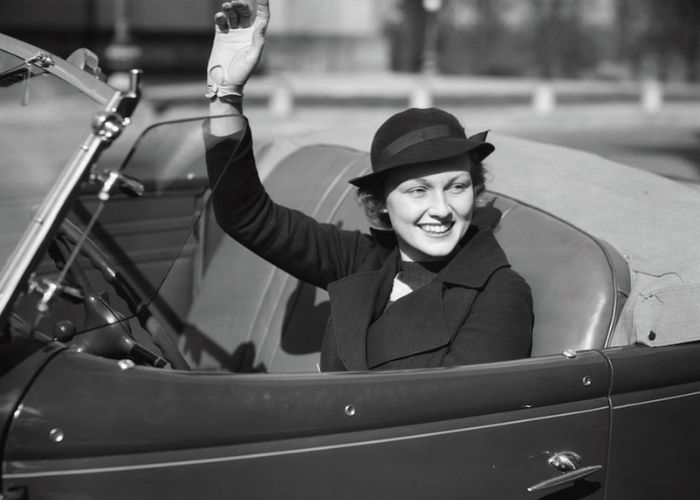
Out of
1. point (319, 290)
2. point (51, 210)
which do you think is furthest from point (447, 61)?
point (51, 210)

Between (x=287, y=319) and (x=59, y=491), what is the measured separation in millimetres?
1312

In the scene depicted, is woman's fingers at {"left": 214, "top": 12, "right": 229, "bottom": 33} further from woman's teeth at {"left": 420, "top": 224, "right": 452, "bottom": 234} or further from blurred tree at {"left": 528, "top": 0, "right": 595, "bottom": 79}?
blurred tree at {"left": 528, "top": 0, "right": 595, "bottom": 79}

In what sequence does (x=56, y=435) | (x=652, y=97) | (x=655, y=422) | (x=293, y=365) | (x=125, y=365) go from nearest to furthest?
(x=56, y=435) → (x=125, y=365) → (x=655, y=422) → (x=293, y=365) → (x=652, y=97)

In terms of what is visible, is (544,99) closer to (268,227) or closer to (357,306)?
(268,227)

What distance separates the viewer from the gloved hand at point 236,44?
190 centimetres

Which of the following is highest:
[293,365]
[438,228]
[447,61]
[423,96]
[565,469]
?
[438,228]

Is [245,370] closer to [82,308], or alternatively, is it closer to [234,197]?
[234,197]

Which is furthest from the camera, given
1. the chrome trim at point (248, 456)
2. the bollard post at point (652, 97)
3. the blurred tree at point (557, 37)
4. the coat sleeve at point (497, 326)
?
the blurred tree at point (557, 37)

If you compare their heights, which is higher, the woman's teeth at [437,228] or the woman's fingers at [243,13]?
the woman's fingers at [243,13]

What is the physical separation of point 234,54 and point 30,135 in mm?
455

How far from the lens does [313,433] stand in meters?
1.46

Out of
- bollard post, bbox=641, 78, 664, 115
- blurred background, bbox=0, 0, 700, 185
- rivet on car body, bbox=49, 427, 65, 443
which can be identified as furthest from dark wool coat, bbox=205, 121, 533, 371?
bollard post, bbox=641, 78, 664, 115

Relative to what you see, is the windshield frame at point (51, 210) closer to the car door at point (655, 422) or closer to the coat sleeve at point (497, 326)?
the coat sleeve at point (497, 326)

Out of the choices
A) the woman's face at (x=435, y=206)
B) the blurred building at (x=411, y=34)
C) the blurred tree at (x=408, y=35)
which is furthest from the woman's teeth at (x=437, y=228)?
the blurred tree at (x=408, y=35)
